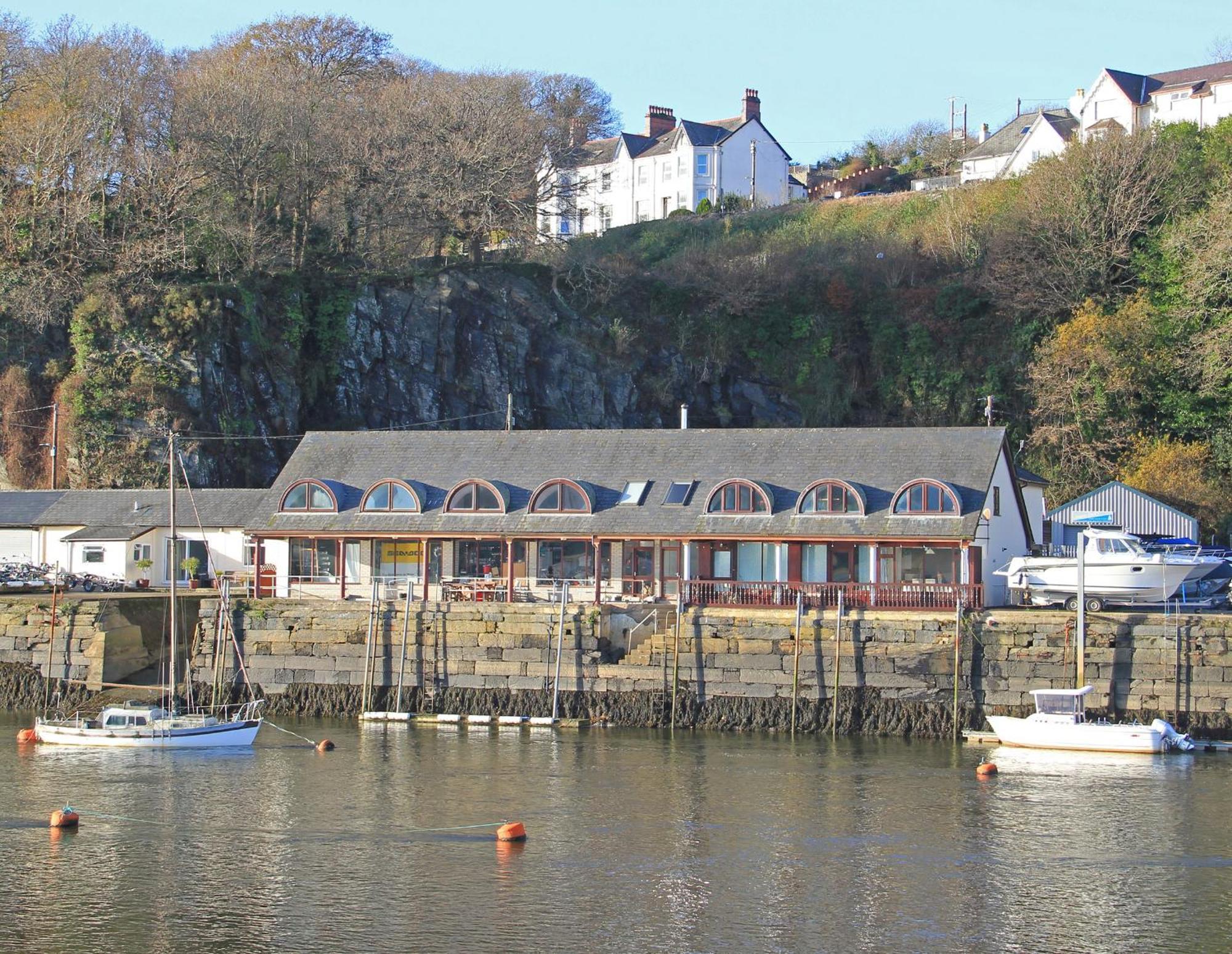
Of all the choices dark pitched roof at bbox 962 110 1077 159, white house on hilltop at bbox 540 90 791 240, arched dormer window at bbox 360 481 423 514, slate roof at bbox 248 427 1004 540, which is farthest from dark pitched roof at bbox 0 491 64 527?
dark pitched roof at bbox 962 110 1077 159

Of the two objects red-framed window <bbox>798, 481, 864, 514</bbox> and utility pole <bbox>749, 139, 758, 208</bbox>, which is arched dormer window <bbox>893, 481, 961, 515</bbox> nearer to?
red-framed window <bbox>798, 481, 864, 514</bbox>

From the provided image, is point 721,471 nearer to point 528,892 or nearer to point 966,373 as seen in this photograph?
point 528,892

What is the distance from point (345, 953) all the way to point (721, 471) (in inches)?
976

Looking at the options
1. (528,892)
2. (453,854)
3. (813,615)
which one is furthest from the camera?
(813,615)

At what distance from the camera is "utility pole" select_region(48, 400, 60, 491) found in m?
61.4

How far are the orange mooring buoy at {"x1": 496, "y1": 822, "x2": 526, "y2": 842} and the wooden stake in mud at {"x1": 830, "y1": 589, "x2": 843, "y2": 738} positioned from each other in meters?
12.6

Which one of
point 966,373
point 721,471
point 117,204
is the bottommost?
point 721,471

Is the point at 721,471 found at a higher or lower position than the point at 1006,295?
lower

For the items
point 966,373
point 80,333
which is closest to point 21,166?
point 80,333

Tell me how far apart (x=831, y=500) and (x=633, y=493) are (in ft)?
20.5

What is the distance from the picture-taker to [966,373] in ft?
235

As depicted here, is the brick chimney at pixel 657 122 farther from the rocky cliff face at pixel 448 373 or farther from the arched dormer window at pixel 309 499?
the arched dormer window at pixel 309 499

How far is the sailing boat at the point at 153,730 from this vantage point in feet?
128

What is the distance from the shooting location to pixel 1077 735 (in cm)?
3684
